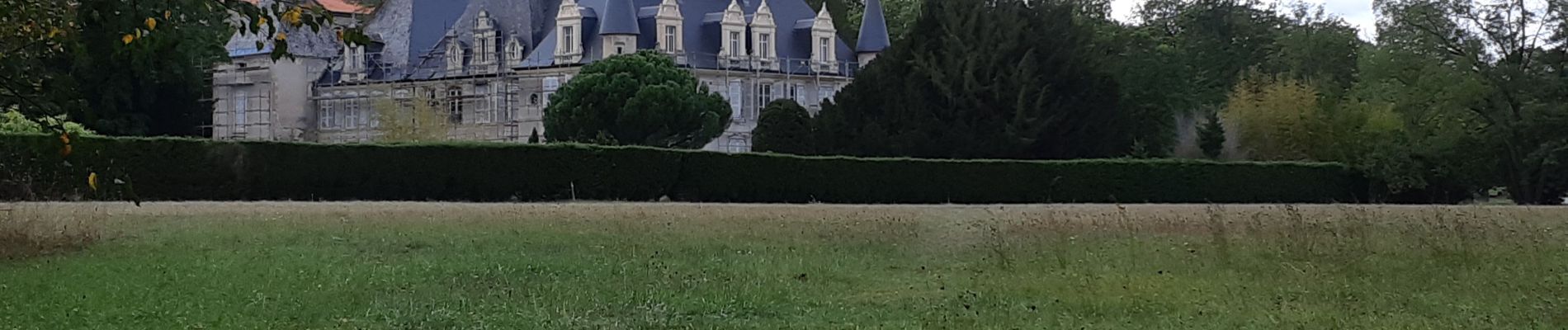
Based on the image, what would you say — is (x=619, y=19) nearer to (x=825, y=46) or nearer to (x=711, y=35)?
(x=711, y=35)

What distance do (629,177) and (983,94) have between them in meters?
18.4

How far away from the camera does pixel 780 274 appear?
14.2 meters

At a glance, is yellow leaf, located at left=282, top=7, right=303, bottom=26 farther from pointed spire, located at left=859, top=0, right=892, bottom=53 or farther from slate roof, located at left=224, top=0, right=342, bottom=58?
pointed spire, located at left=859, top=0, right=892, bottom=53

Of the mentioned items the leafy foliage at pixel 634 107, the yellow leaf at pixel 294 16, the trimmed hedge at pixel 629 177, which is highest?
the leafy foliage at pixel 634 107

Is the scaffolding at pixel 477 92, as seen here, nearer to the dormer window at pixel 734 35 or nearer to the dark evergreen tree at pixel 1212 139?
the dormer window at pixel 734 35

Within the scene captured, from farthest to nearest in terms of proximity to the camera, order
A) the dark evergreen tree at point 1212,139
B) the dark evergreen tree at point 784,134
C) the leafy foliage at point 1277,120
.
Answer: the dark evergreen tree at point 1212,139 < the dark evergreen tree at point 784,134 < the leafy foliage at point 1277,120

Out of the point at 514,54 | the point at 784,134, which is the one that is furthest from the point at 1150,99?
the point at 514,54

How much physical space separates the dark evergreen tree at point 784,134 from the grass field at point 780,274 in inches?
1351

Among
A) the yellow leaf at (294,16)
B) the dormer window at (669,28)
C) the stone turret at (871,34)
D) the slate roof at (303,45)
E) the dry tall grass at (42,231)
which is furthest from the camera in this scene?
the stone turret at (871,34)

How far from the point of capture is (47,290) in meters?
13.2

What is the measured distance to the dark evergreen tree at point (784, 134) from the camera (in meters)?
56.4

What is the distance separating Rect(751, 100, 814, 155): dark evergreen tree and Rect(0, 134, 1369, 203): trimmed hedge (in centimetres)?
1499

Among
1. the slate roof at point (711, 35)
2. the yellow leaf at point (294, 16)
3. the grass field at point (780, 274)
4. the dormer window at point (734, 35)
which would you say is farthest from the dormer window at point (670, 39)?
the yellow leaf at point (294, 16)

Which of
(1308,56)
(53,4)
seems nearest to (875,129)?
(1308,56)
